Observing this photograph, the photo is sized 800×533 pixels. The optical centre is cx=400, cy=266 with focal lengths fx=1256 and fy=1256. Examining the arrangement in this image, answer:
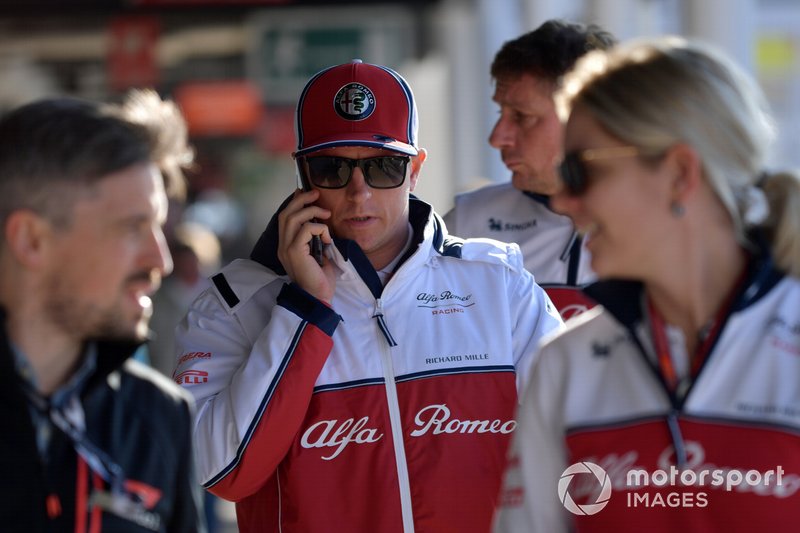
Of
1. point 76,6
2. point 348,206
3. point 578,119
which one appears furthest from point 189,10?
point 578,119

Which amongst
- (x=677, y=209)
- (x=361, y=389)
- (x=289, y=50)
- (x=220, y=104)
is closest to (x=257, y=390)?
(x=361, y=389)

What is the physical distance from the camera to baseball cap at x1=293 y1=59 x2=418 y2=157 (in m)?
3.20

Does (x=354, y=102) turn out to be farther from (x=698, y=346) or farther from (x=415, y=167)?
(x=698, y=346)

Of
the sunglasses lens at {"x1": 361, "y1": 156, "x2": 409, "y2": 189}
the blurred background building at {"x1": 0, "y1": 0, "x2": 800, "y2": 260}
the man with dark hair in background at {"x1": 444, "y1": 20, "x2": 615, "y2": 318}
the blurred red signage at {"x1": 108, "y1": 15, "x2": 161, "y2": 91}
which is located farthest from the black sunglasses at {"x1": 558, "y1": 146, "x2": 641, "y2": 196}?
the blurred red signage at {"x1": 108, "y1": 15, "x2": 161, "y2": 91}

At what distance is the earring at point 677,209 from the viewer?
2.30 metres

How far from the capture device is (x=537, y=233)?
392 centimetres

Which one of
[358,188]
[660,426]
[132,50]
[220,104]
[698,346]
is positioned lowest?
[220,104]

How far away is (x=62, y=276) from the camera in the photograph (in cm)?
220

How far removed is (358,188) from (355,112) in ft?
0.65

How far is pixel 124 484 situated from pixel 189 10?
32.4 feet

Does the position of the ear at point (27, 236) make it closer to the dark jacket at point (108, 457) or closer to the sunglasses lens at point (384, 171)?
the dark jacket at point (108, 457)

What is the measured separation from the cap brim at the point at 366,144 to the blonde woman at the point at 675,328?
841 mm

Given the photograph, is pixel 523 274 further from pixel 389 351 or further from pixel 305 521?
pixel 305 521

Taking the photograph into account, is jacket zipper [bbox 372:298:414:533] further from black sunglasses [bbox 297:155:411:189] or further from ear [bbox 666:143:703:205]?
→ ear [bbox 666:143:703:205]
